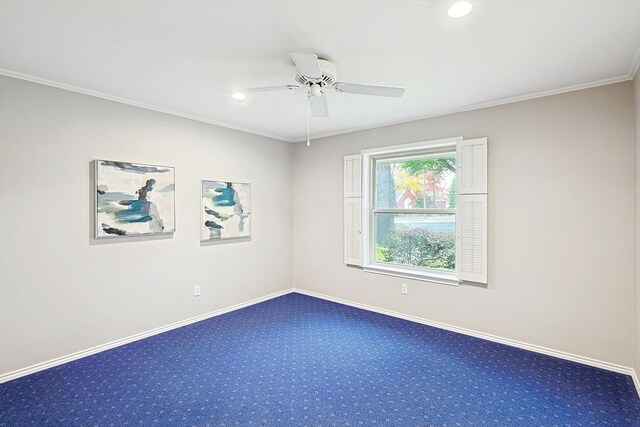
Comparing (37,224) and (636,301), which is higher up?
(37,224)

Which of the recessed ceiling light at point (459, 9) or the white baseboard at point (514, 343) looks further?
the white baseboard at point (514, 343)

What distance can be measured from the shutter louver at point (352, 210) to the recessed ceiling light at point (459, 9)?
100 inches

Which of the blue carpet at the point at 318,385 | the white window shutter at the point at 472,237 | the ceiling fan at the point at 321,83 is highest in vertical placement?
the ceiling fan at the point at 321,83

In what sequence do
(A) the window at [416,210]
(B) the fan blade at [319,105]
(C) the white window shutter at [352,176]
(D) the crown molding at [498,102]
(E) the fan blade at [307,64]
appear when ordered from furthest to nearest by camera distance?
1. (C) the white window shutter at [352,176]
2. (A) the window at [416,210]
3. (D) the crown molding at [498,102]
4. (B) the fan blade at [319,105]
5. (E) the fan blade at [307,64]

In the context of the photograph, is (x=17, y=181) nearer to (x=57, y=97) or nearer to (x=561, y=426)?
(x=57, y=97)

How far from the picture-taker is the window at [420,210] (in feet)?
11.2

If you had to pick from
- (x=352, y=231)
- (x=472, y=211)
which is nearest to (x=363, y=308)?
(x=352, y=231)

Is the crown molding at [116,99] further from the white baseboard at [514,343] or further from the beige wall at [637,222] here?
the beige wall at [637,222]

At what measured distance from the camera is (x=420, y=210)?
399 cm

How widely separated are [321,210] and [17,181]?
3.31m

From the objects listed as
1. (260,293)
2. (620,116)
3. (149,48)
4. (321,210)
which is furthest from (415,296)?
(149,48)

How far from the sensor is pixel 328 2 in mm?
1709

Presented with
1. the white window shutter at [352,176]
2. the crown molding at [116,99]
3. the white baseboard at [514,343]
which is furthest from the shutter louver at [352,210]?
the crown molding at [116,99]

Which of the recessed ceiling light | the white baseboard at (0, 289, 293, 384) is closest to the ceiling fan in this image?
the recessed ceiling light
